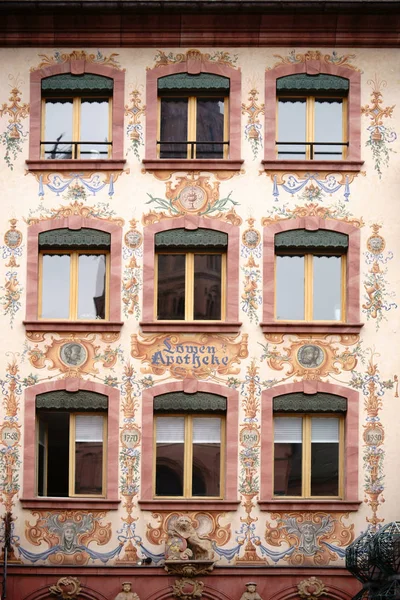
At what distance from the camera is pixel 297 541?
3234cm

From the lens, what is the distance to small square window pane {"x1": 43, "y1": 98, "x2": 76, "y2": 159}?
34188 millimetres

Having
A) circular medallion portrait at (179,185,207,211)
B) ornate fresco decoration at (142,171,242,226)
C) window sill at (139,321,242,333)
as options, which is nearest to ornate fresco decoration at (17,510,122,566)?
window sill at (139,321,242,333)

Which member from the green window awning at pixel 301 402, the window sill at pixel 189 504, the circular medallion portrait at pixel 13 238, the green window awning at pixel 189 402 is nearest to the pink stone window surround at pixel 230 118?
the circular medallion portrait at pixel 13 238

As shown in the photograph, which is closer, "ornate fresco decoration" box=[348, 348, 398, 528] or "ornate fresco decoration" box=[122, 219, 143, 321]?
"ornate fresco decoration" box=[348, 348, 398, 528]

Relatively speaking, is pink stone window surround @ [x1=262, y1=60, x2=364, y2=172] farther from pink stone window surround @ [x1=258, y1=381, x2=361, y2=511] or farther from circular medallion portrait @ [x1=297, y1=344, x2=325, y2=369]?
pink stone window surround @ [x1=258, y1=381, x2=361, y2=511]

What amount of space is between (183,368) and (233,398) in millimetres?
1260

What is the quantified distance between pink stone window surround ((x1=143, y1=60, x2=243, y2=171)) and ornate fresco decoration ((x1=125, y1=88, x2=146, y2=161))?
159 millimetres

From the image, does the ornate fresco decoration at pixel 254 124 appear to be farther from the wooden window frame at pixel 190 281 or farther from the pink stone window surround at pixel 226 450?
the pink stone window surround at pixel 226 450

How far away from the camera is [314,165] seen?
110 ft

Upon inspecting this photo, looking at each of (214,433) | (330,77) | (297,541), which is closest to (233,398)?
(214,433)

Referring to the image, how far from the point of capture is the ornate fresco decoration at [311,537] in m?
32.3

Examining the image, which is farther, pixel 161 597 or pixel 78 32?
pixel 78 32

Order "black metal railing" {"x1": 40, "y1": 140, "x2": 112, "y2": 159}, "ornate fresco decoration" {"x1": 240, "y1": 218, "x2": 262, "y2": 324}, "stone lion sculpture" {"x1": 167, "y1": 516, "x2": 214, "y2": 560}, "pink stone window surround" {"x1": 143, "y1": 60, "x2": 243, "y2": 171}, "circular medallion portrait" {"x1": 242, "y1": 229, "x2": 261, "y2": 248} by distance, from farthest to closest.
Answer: "black metal railing" {"x1": 40, "y1": 140, "x2": 112, "y2": 159} → "pink stone window surround" {"x1": 143, "y1": 60, "x2": 243, "y2": 171} → "circular medallion portrait" {"x1": 242, "y1": 229, "x2": 261, "y2": 248} → "ornate fresco decoration" {"x1": 240, "y1": 218, "x2": 262, "y2": 324} → "stone lion sculpture" {"x1": 167, "y1": 516, "x2": 214, "y2": 560}

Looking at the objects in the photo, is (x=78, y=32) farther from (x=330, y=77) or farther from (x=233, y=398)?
(x=233, y=398)
